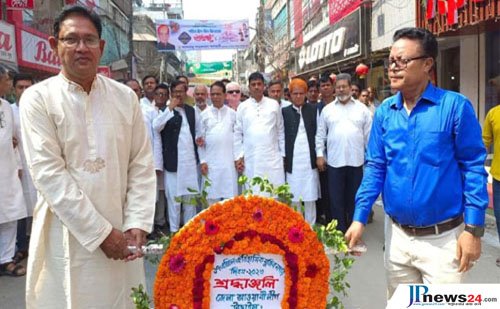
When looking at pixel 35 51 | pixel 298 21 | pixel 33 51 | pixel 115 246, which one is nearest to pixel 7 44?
pixel 33 51

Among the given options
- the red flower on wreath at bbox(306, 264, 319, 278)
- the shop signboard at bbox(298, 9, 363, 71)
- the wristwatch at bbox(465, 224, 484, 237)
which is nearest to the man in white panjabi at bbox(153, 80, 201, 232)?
the red flower on wreath at bbox(306, 264, 319, 278)

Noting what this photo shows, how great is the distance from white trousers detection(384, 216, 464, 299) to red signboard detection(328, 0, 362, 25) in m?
11.8

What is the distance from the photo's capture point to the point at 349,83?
17.9 ft

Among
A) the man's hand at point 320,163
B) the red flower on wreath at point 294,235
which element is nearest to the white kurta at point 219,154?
the man's hand at point 320,163

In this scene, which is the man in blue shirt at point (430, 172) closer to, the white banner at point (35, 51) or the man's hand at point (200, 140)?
the man's hand at point (200, 140)

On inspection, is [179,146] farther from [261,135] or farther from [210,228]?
[210,228]

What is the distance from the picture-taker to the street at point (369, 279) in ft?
12.4

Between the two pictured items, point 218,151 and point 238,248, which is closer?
point 238,248

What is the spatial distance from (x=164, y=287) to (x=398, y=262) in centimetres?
113

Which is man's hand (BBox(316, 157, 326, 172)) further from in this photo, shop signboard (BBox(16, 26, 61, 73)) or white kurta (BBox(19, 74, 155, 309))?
shop signboard (BBox(16, 26, 61, 73))

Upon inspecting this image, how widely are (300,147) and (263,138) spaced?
1.56 ft

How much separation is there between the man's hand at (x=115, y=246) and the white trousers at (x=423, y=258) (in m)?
1.27

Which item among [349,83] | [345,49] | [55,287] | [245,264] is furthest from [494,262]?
[345,49]

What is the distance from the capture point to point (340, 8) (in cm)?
1483
